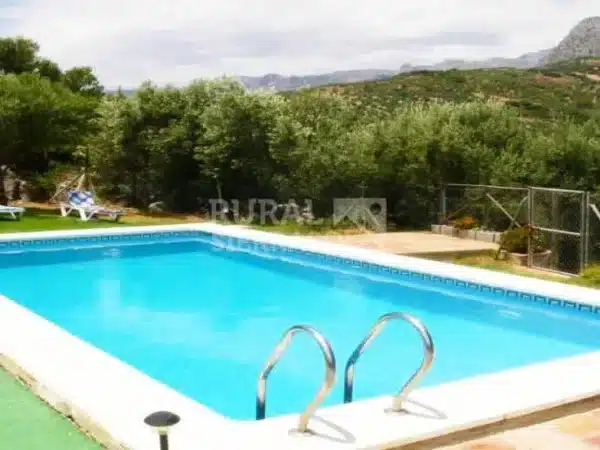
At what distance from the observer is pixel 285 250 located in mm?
14023

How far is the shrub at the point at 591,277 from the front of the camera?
407 inches

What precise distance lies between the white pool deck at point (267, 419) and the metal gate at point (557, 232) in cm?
551

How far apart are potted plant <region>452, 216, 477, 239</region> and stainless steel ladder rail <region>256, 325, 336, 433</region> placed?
1096 centimetres

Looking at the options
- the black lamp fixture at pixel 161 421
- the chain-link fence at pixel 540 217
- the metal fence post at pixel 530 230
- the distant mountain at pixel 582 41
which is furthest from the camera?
the distant mountain at pixel 582 41

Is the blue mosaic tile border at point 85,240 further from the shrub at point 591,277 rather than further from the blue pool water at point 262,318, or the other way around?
the shrub at point 591,277

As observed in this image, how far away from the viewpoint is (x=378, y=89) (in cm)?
4488

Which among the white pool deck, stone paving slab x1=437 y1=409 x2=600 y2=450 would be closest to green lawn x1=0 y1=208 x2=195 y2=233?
the white pool deck

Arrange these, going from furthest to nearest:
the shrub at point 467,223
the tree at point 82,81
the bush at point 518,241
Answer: the tree at point 82,81 < the shrub at point 467,223 < the bush at point 518,241

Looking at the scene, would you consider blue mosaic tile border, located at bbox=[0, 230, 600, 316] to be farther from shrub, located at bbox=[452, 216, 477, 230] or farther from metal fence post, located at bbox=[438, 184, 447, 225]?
metal fence post, located at bbox=[438, 184, 447, 225]

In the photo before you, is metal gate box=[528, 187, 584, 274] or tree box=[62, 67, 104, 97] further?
tree box=[62, 67, 104, 97]

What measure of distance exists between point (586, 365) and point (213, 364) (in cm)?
363

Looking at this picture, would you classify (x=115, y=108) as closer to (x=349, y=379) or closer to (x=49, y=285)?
(x=49, y=285)

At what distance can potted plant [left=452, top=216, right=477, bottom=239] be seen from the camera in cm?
1541

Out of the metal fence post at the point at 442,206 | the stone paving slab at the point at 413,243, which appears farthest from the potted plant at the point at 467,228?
the metal fence post at the point at 442,206
